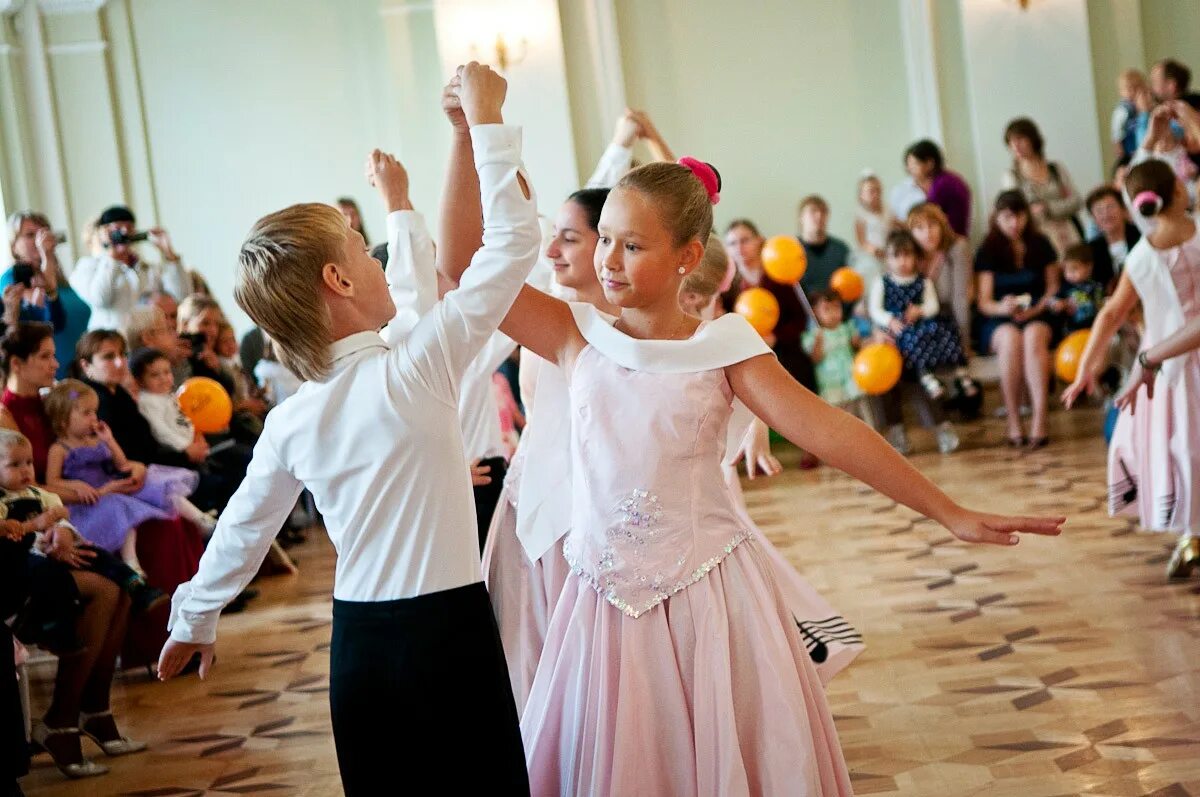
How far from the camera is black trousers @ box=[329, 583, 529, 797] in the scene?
207 centimetres

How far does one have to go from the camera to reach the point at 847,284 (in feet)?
30.6

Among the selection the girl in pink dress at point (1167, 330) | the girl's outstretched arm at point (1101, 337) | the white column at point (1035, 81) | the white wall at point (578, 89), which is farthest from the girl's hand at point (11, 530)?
the white column at point (1035, 81)

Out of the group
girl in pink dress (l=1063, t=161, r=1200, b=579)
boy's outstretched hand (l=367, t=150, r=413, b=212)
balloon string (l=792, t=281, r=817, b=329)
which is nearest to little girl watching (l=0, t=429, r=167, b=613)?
boy's outstretched hand (l=367, t=150, r=413, b=212)

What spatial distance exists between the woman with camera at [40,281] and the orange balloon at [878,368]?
Answer: 448 cm

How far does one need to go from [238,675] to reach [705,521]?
10.4 feet

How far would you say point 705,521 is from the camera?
2480mm

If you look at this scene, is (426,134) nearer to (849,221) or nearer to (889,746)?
(849,221)

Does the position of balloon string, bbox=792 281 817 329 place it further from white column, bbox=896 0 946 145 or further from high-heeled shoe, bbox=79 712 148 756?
high-heeled shoe, bbox=79 712 148 756

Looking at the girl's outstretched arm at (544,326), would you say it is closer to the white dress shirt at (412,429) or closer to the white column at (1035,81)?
the white dress shirt at (412,429)

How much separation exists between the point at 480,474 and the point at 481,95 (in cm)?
150

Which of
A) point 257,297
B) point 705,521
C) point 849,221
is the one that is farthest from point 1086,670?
point 849,221

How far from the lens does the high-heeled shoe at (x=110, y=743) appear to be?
4320 millimetres

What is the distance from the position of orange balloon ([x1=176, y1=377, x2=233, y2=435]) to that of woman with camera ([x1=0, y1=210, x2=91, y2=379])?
0.63 m

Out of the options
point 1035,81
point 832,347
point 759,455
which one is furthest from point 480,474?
point 1035,81
